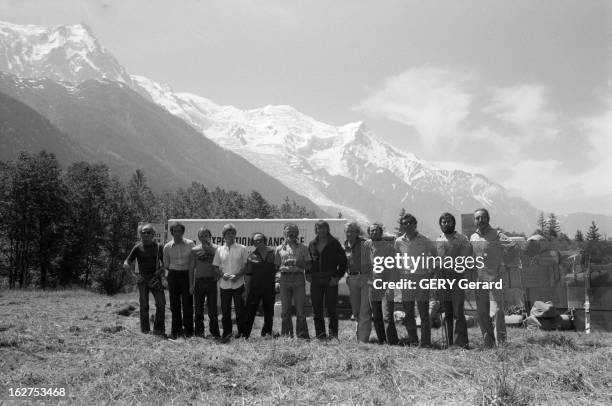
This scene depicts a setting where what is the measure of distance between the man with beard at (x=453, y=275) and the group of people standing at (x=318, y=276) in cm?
1

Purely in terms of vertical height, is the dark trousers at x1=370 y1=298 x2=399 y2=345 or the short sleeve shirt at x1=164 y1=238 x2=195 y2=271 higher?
the short sleeve shirt at x1=164 y1=238 x2=195 y2=271

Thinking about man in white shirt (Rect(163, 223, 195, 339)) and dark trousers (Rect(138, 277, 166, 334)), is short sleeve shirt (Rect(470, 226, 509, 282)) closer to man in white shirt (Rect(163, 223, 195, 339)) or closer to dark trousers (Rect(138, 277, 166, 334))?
man in white shirt (Rect(163, 223, 195, 339))

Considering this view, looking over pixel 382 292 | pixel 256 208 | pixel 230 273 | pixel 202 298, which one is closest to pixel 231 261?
pixel 230 273

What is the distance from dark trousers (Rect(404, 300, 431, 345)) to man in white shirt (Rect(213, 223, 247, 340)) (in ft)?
8.15

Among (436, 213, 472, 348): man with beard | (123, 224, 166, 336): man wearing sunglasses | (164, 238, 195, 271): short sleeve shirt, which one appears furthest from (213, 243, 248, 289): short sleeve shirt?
(436, 213, 472, 348): man with beard

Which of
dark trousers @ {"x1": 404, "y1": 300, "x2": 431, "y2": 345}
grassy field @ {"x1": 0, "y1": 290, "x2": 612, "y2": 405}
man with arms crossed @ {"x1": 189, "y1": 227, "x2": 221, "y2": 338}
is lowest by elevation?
grassy field @ {"x1": 0, "y1": 290, "x2": 612, "y2": 405}

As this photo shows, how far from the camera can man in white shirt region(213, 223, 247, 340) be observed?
7852 mm

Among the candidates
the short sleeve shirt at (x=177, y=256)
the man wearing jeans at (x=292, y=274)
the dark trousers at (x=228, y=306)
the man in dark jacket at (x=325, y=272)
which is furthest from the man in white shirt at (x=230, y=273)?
the man in dark jacket at (x=325, y=272)

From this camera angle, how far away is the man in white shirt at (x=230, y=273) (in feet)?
25.8

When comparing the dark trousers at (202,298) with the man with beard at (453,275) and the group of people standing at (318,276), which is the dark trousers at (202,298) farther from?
the man with beard at (453,275)

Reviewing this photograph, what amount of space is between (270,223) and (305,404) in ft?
32.3

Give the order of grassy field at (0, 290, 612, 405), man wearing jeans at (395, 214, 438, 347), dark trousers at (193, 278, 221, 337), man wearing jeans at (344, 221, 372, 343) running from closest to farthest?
1. grassy field at (0, 290, 612, 405)
2. man wearing jeans at (395, 214, 438, 347)
3. man wearing jeans at (344, 221, 372, 343)
4. dark trousers at (193, 278, 221, 337)

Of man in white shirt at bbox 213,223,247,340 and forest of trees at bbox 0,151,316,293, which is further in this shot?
forest of trees at bbox 0,151,316,293

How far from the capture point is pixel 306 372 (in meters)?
5.23
